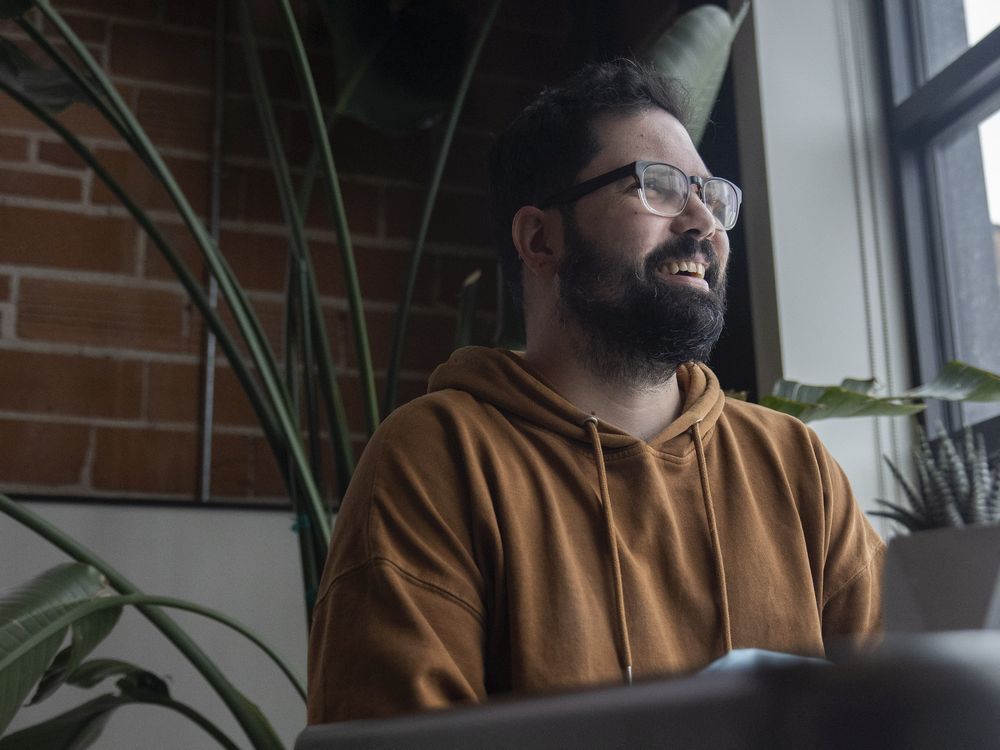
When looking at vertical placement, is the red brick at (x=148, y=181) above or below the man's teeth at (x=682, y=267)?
above

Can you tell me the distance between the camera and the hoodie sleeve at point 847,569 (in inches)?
50.9

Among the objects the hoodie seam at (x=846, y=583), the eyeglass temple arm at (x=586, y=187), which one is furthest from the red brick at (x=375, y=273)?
the hoodie seam at (x=846, y=583)

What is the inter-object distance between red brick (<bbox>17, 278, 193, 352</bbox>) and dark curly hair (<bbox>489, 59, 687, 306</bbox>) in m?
0.85

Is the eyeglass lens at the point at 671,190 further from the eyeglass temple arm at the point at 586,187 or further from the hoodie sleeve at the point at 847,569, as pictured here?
the hoodie sleeve at the point at 847,569

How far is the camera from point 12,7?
1643 millimetres

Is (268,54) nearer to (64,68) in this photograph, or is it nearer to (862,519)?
(64,68)

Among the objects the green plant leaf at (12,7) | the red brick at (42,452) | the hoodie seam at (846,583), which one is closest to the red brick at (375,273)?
the red brick at (42,452)

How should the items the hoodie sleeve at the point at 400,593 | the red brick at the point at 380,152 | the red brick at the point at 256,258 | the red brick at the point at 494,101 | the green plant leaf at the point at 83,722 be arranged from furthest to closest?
1. the red brick at the point at 494,101
2. the red brick at the point at 380,152
3. the red brick at the point at 256,258
4. the green plant leaf at the point at 83,722
5. the hoodie sleeve at the point at 400,593

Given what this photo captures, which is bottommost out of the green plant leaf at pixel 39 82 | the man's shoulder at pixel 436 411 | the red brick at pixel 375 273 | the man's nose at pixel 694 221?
the man's shoulder at pixel 436 411

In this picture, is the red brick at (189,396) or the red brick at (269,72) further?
the red brick at (269,72)

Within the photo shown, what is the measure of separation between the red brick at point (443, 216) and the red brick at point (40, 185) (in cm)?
60

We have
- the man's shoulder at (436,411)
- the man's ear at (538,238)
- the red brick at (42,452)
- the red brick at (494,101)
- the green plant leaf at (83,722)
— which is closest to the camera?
the man's shoulder at (436,411)

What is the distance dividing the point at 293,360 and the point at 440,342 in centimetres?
68

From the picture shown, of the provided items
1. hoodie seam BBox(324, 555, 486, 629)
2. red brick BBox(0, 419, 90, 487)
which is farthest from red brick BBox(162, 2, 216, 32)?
hoodie seam BBox(324, 555, 486, 629)
